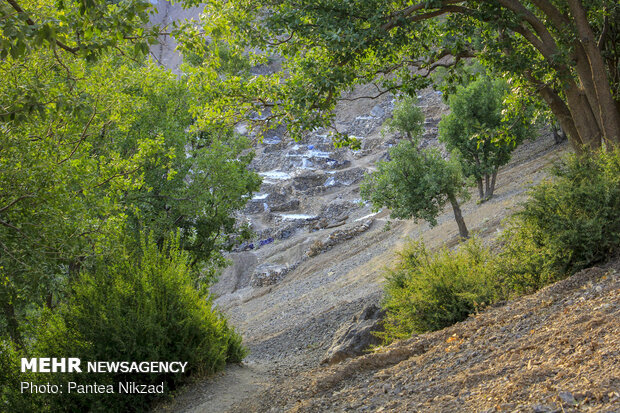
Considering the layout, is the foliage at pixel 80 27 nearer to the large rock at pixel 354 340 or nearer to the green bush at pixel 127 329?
the green bush at pixel 127 329

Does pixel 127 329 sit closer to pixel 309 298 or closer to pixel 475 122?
pixel 309 298

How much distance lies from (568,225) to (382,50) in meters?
4.02

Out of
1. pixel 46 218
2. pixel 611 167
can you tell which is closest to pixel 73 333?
pixel 46 218

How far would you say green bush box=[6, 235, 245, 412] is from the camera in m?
8.41

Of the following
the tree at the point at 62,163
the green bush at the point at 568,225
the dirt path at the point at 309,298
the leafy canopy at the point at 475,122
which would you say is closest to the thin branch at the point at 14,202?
the tree at the point at 62,163

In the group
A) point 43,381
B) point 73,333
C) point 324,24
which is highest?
point 324,24

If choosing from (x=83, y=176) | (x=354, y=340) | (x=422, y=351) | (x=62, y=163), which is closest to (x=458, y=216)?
(x=354, y=340)

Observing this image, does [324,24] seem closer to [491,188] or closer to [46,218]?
[46,218]

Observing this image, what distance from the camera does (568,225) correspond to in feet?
27.0

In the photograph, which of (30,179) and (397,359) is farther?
(30,179)

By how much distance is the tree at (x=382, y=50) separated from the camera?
9109 mm

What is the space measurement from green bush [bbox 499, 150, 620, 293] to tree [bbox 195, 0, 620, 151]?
0.78 metres

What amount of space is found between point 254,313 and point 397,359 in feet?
64.9

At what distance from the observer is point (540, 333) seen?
5742mm
